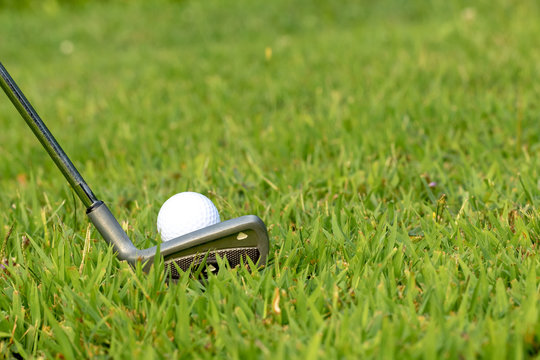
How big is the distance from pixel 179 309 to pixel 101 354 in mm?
243

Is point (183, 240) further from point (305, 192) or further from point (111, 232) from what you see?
point (305, 192)

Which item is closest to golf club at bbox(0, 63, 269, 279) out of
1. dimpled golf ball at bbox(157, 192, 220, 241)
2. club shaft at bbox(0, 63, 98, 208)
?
club shaft at bbox(0, 63, 98, 208)

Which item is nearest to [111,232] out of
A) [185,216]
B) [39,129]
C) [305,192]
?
[185,216]

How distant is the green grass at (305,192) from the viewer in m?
1.60

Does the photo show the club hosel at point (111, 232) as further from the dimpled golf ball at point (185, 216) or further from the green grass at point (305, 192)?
the dimpled golf ball at point (185, 216)

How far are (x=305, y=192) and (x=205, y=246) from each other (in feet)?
3.38

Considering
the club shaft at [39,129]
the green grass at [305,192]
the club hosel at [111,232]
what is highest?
the club shaft at [39,129]

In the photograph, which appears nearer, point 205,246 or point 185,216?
point 205,246

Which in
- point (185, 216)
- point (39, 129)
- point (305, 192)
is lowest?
point (305, 192)

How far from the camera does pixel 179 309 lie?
5.36ft

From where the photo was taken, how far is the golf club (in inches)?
72.9

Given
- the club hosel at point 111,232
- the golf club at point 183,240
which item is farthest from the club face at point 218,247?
the club hosel at point 111,232

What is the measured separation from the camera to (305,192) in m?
2.82

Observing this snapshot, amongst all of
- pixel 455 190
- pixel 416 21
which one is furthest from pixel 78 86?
pixel 416 21
